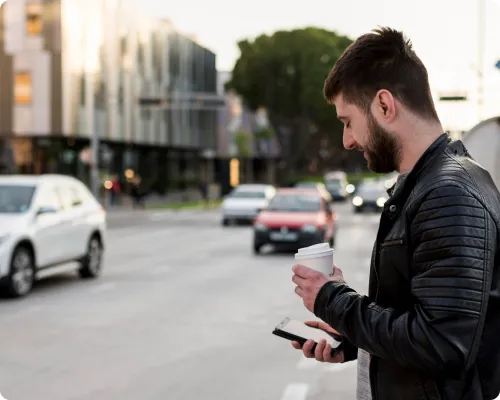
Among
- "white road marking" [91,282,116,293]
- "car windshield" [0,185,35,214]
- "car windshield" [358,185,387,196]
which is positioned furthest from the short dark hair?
"car windshield" [358,185,387,196]

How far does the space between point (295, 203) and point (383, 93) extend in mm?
20805

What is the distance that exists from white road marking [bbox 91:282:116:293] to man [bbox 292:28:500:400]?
39.5ft

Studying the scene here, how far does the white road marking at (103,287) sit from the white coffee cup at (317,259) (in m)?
12.0

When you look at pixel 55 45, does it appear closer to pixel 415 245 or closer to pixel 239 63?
pixel 239 63

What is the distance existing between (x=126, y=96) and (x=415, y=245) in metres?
57.2

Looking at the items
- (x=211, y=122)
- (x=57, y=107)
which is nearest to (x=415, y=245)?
(x=57, y=107)

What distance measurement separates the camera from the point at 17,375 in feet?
25.3

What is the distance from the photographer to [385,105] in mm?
2324

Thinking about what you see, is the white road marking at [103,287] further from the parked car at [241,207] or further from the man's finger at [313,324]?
the parked car at [241,207]

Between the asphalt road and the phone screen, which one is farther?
the asphalt road

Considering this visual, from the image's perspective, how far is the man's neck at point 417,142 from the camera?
2332 mm

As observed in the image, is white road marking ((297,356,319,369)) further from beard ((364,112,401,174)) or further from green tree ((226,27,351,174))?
green tree ((226,27,351,174))

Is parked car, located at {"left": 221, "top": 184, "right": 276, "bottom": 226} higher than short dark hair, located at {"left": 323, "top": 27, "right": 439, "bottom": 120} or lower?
lower

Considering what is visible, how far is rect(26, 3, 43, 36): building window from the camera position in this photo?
45.7 metres
